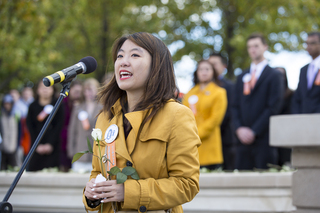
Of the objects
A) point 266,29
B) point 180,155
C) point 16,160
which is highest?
point 266,29

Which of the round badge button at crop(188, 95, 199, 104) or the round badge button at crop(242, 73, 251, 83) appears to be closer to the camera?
the round badge button at crop(242, 73, 251, 83)

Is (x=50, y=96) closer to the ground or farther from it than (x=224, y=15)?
closer to the ground

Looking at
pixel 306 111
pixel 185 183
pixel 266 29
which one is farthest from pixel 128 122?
pixel 266 29

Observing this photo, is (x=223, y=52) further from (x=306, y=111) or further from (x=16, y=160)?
(x=306, y=111)

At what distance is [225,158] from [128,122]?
4.64 m

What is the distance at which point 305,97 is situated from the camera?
17.7ft

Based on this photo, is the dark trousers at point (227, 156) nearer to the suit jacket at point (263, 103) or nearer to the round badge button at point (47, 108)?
the suit jacket at point (263, 103)

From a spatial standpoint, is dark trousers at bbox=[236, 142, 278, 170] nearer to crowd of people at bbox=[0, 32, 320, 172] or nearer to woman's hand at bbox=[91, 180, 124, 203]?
crowd of people at bbox=[0, 32, 320, 172]

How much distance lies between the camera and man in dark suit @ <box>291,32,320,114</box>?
17.3ft

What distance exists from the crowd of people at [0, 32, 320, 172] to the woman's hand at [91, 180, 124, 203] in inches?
116

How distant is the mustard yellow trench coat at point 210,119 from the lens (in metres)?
6.07

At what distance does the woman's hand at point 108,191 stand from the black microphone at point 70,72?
0.67 metres

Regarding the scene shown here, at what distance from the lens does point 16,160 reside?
442 inches

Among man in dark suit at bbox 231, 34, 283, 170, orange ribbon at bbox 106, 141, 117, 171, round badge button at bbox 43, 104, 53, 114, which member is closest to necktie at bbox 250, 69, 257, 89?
man in dark suit at bbox 231, 34, 283, 170
